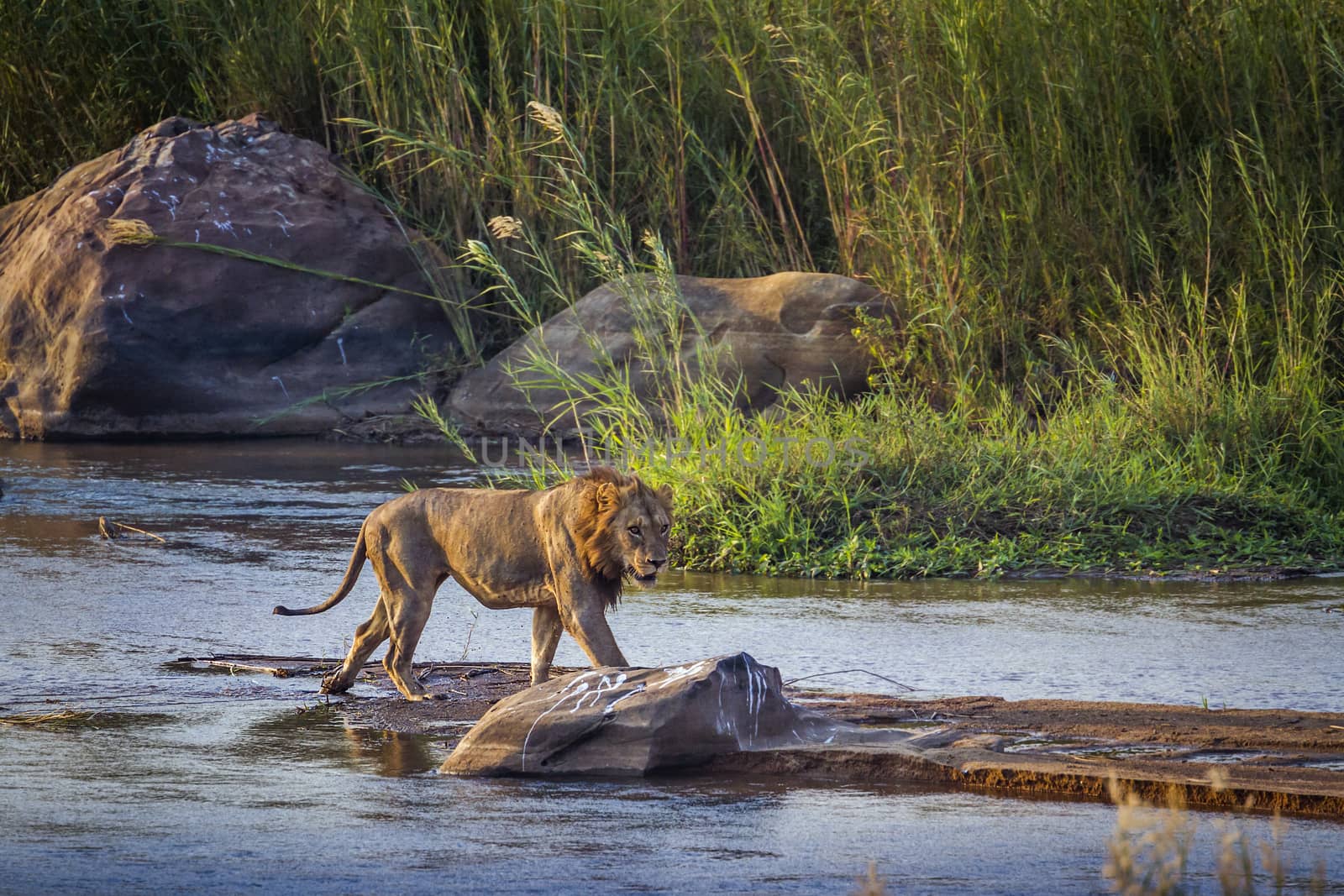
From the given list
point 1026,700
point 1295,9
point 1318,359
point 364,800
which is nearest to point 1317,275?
point 1318,359

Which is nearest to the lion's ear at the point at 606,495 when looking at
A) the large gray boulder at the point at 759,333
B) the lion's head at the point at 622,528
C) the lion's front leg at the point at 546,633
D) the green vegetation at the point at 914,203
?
the lion's head at the point at 622,528

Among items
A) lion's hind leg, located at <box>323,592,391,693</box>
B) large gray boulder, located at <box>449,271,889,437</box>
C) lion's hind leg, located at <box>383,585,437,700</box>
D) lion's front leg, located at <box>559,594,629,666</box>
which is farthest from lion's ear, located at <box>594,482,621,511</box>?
large gray boulder, located at <box>449,271,889,437</box>

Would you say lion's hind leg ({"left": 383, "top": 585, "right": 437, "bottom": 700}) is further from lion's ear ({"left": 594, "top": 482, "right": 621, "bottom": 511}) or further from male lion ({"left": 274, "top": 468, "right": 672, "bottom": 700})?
lion's ear ({"left": 594, "top": 482, "right": 621, "bottom": 511})

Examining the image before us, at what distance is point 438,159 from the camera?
13148 millimetres

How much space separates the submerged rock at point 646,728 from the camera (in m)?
4.79

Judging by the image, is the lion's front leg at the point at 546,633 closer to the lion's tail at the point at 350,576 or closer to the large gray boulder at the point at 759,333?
the lion's tail at the point at 350,576

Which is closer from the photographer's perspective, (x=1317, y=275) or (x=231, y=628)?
(x=231, y=628)

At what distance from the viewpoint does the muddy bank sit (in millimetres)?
4391

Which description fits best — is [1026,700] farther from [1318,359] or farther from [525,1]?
[525,1]

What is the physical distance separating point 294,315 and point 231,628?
24.7ft

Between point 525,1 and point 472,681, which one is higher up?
A: point 525,1

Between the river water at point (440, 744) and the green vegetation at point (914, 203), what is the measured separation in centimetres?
95

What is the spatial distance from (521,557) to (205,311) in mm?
8896

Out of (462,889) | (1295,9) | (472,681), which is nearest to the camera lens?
(462,889)
